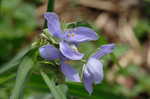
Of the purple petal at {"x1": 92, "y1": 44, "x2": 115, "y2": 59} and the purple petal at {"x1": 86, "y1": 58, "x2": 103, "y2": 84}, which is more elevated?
the purple petal at {"x1": 92, "y1": 44, "x2": 115, "y2": 59}

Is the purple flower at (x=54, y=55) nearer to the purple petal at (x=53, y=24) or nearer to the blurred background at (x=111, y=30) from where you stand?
the purple petal at (x=53, y=24)

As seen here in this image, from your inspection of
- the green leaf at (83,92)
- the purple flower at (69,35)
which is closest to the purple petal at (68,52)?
the purple flower at (69,35)

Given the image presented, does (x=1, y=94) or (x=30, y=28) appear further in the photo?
(x=30, y=28)

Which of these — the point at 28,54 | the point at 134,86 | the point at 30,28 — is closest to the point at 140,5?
the point at 134,86

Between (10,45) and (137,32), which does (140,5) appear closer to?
(137,32)

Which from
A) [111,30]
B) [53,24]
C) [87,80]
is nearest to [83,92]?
[87,80]

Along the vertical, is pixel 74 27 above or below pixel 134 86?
above

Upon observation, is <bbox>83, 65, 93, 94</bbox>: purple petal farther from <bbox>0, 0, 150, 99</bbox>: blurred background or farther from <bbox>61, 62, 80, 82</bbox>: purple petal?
<bbox>0, 0, 150, 99</bbox>: blurred background

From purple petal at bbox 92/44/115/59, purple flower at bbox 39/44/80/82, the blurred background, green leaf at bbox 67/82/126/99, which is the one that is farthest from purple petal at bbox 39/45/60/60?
the blurred background
